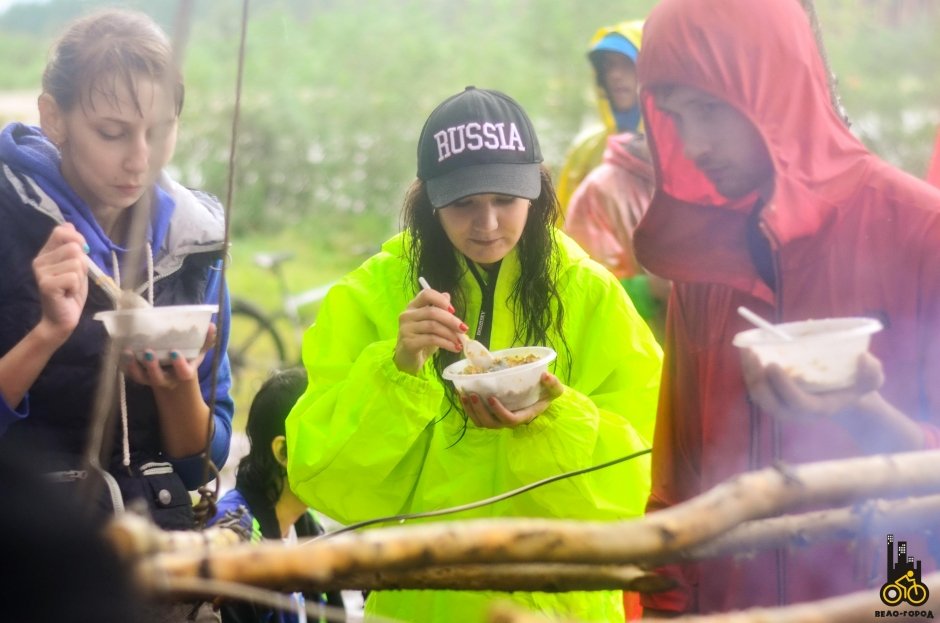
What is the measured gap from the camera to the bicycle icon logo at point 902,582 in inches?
71.7

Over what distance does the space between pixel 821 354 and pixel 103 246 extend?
58.0 inches

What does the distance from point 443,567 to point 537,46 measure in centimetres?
990

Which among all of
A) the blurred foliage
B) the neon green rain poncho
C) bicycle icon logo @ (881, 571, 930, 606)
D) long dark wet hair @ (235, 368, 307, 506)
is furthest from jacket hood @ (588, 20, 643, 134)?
the blurred foliage

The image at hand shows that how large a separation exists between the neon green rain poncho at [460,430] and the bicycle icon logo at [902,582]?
64 cm

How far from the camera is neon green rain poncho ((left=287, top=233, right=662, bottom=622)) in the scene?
2547mm

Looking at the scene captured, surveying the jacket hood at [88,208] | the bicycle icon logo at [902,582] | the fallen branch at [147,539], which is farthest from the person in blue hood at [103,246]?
the bicycle icon logo at [902,582]

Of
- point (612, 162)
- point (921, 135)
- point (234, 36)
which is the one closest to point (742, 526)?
point (612, 162)

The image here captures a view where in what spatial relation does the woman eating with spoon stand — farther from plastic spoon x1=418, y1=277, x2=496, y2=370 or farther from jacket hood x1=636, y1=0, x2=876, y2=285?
jacket hood x1=636, y1=0, x2=876, y2=285

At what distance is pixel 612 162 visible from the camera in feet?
15.7

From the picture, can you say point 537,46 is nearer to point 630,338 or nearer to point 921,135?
point 921,135

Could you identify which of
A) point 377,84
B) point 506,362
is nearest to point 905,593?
point 506,362

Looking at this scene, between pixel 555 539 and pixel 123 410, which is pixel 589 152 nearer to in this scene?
pixel 123 410

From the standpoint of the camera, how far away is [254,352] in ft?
29.6

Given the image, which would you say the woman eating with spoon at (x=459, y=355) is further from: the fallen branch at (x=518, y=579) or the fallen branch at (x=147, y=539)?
the fallen branch at (x=147, y=539)
